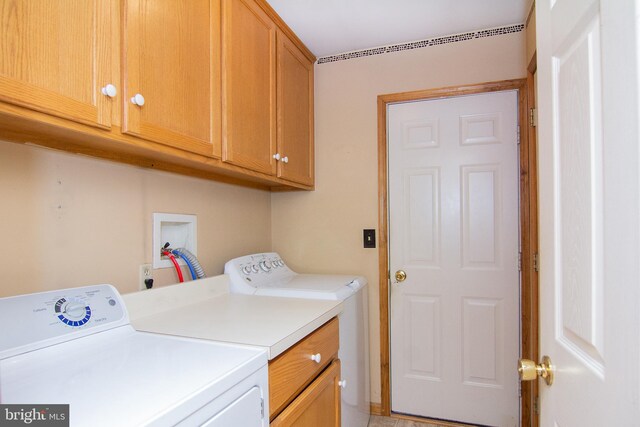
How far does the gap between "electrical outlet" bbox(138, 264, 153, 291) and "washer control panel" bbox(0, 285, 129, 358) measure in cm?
29

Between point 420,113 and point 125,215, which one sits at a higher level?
point 420,113

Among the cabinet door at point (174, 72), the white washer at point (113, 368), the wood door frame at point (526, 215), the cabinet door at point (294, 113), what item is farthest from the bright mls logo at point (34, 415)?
the wood door frame at point (526, 215)

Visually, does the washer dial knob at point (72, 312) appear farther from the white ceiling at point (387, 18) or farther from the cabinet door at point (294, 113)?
the white ceiling at point (387, 18)

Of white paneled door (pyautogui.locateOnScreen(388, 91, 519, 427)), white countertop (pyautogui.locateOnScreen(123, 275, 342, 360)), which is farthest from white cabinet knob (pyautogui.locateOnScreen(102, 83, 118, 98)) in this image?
white paneled door (pyautogui.locateOnScreen(388, 91, 519, 427))

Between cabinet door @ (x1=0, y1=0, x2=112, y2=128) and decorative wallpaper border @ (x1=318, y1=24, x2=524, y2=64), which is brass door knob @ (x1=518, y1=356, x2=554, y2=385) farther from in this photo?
decorative wallpaper border @ (x1=318, y1=24, x2=524, y2=64)

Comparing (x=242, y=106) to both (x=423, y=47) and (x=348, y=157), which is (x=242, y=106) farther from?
(x=423, y=47)

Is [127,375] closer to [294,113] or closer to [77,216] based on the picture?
[77,216]

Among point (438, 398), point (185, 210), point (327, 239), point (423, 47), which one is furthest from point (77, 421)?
point (423, 47)

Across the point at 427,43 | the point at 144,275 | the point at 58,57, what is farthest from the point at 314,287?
the point at 427,43

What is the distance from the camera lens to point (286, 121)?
1962 millimetres

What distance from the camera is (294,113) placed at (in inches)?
81.2

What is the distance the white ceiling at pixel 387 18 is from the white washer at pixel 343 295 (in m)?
1.33

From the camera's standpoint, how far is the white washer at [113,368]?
25.8 inches

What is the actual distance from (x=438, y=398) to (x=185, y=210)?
1809 millimetres
